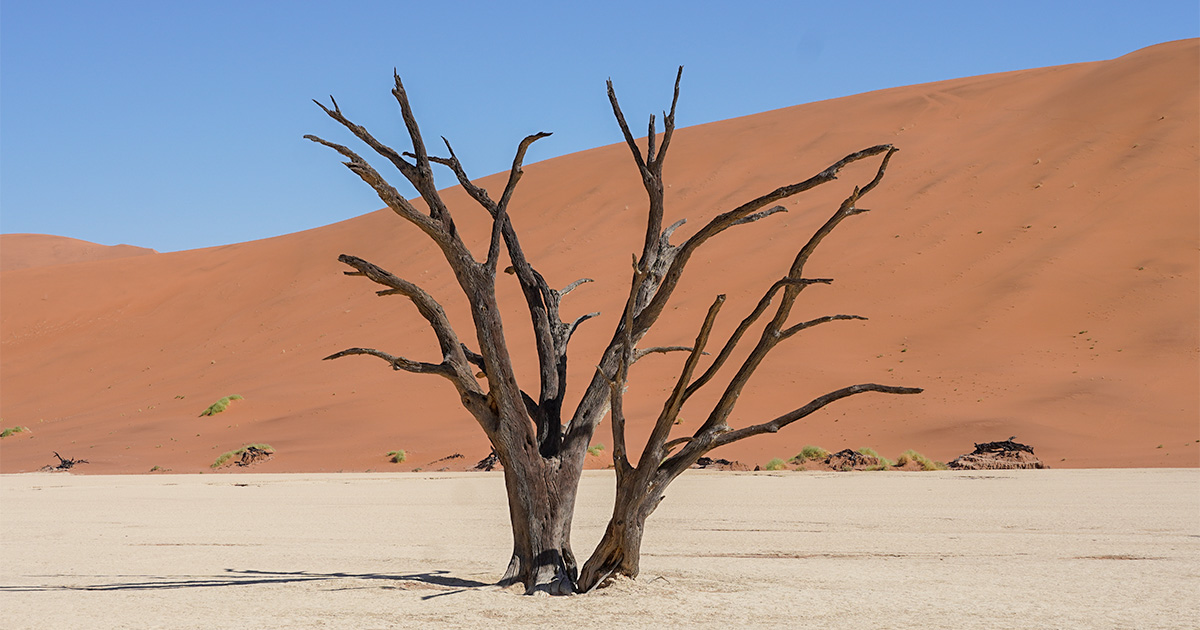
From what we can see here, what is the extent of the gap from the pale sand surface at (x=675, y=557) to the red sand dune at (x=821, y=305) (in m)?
6.35

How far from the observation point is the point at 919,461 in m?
18.5

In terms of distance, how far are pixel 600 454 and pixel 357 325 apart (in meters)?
18.6

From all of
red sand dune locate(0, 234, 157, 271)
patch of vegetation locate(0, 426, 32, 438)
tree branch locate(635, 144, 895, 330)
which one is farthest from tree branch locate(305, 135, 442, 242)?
red sand dune locate(0, 234, 157, 271)

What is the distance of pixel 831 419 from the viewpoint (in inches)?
901

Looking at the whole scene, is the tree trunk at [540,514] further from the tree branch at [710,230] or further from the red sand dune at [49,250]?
the red sand dune at [49,250]

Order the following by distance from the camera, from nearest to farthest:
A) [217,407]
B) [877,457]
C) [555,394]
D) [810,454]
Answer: [555,394]
[877,457]
[810,454]
[217,407]

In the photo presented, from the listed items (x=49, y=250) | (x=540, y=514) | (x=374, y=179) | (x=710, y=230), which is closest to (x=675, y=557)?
(x=540, y=514)

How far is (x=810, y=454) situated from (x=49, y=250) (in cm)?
13152

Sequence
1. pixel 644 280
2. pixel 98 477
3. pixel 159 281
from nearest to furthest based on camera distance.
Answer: pixel 644 280, pixel 98 477, pixel 159 281

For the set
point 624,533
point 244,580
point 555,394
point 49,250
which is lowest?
point 244,580

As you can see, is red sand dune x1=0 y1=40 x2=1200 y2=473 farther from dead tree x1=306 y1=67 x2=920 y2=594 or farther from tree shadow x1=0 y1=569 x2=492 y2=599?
dead tree x1=306 y1=67 x2=920 y2=594

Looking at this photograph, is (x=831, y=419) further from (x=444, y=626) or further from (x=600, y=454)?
(x=444, y=626)

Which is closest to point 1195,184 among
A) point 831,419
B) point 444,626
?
point 831,419

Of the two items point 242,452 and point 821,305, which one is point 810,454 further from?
point 242,452
